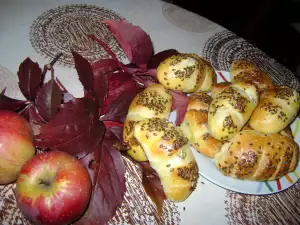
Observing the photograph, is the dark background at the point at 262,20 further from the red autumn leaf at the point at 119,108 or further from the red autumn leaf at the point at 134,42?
the red autumn leaf at the point at 119,108

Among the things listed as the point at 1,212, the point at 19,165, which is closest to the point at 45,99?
the point at 19,165

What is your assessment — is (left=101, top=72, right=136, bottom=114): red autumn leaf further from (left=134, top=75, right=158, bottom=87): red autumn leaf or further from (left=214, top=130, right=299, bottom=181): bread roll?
(left=214, top=130, right=299, bottom=181): bread roll

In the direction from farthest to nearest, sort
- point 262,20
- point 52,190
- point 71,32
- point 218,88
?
point 262,20 → point 71,32 → point 218,88 → point 52,190

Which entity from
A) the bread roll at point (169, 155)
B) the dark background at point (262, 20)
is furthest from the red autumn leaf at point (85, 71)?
the dark background at point (262, 20)

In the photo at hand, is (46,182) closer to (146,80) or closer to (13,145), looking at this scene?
(13,145)

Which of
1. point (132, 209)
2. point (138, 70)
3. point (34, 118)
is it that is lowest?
point (132, 209)

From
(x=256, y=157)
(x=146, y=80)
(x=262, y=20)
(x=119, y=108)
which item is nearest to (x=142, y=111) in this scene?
(x=119, y=108)

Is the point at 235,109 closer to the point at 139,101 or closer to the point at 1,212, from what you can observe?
the point at 139,101
